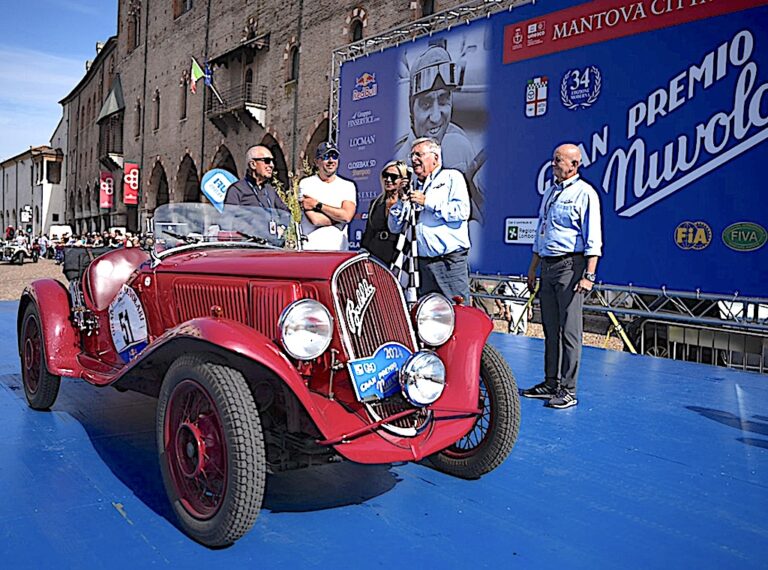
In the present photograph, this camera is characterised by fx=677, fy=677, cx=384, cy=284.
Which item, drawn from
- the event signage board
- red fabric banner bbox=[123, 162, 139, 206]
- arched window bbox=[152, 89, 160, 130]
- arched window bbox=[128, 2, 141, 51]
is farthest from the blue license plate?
arched window bbox=[128, 2, 141, 51]

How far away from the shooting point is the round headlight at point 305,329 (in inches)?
93.4

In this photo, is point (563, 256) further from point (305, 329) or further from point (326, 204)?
point (305, 329)

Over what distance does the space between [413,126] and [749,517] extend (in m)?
8.06

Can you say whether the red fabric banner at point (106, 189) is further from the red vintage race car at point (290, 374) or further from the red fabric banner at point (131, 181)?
the red vintage race car at point (290, 374)

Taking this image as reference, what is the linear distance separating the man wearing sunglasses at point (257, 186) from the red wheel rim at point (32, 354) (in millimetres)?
1410

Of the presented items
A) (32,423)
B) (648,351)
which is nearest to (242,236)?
(32,423)

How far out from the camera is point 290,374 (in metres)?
2.33

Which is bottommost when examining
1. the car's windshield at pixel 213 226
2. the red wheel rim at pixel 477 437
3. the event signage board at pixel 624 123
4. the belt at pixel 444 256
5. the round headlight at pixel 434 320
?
the red wheel rim at pixel 477 437

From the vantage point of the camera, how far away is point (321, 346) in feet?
7.96

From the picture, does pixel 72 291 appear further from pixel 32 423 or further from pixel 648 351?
pixel 648 351

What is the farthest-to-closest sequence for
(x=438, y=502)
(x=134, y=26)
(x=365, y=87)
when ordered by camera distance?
(x=134, y=26) < (x=365, y=87) < (x=438, y=502)

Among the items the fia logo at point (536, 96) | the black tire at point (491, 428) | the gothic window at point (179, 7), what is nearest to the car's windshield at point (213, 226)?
the black tire at point (491, 428)

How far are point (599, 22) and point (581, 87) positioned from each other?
2.28ft

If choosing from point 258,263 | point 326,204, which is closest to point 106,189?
point 326,204
